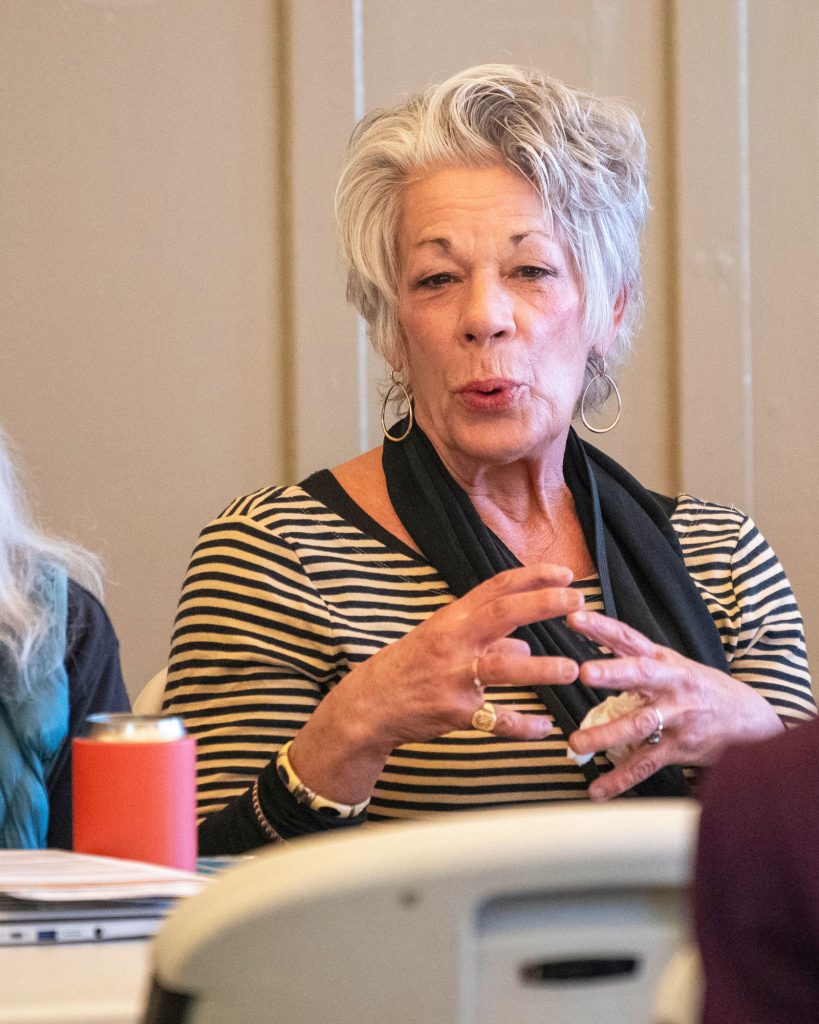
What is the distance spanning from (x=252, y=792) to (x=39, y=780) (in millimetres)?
216

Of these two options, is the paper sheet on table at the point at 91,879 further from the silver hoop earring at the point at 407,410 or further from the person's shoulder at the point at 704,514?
the person's shoulder at the point at 704,514

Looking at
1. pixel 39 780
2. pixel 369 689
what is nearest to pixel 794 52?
pixel 369 689

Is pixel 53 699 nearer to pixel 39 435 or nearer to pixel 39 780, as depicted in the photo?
pixel 39 780

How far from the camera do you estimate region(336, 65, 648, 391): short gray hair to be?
191cm

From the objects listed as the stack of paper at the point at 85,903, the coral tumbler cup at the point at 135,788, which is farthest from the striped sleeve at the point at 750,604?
the stack of paper at the point at 85,903

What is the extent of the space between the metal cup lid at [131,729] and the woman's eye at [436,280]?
94cm

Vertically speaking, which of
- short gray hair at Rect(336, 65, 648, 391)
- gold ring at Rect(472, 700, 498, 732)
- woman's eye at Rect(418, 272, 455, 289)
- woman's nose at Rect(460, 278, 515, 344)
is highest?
short gray hair at Rect(336, 65, 648, 391)

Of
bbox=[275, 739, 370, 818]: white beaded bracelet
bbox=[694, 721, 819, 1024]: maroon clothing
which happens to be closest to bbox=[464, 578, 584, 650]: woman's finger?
bbox=[275, 739, 370, 818]: white beaded bracelet

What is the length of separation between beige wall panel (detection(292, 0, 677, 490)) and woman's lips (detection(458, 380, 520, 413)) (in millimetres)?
733

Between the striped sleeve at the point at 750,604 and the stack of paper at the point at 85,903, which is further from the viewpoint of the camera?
the striped sleeve at the point at 750,604

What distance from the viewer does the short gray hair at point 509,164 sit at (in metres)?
1.91

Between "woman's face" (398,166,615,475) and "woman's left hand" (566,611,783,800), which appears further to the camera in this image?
"woman's face" (398,166,615,475)

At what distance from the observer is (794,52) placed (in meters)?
2.73

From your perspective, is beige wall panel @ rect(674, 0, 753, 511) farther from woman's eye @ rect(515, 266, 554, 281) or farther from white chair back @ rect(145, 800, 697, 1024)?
white chair back @ rect(145, 800, 697, 1024)
